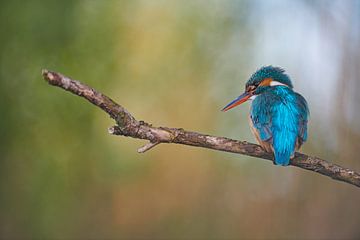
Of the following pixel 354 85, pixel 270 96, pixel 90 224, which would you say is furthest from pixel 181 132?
pixel 90 224

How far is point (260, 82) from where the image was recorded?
2.93 metres

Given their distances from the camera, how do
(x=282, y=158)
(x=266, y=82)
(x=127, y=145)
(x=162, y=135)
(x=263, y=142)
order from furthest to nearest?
(x=127, y=145)
(x=266, y=82)
(x=263, y=142)
(x=282, y=158)
(x=162, y=135)

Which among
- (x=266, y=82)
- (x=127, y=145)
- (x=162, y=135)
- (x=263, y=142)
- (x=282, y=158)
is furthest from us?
(x=127, y=145)

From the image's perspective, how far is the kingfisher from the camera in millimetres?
2434

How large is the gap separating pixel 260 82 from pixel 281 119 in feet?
1.32

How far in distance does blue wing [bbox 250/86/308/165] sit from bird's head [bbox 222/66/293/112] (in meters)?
0.10

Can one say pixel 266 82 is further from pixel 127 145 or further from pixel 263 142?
pixel 127 145

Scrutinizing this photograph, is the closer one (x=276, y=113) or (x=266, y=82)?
(x=276, y=113)

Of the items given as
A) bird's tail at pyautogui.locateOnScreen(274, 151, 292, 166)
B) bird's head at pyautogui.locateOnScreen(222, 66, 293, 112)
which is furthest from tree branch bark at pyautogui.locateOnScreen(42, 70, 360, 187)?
bird's head at pyautogui.locateOnScreen(222, 66, 293, 112)

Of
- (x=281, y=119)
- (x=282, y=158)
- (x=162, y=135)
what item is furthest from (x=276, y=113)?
(x=162, y=135)

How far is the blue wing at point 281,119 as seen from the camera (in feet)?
7.96

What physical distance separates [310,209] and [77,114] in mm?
2760

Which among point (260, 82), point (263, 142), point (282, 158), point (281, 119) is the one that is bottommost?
point (282, 158)

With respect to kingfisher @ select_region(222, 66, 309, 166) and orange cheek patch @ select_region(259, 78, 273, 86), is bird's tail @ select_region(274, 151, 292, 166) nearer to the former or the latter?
kingfisher @ select_region(222, 66, 309, 166)
